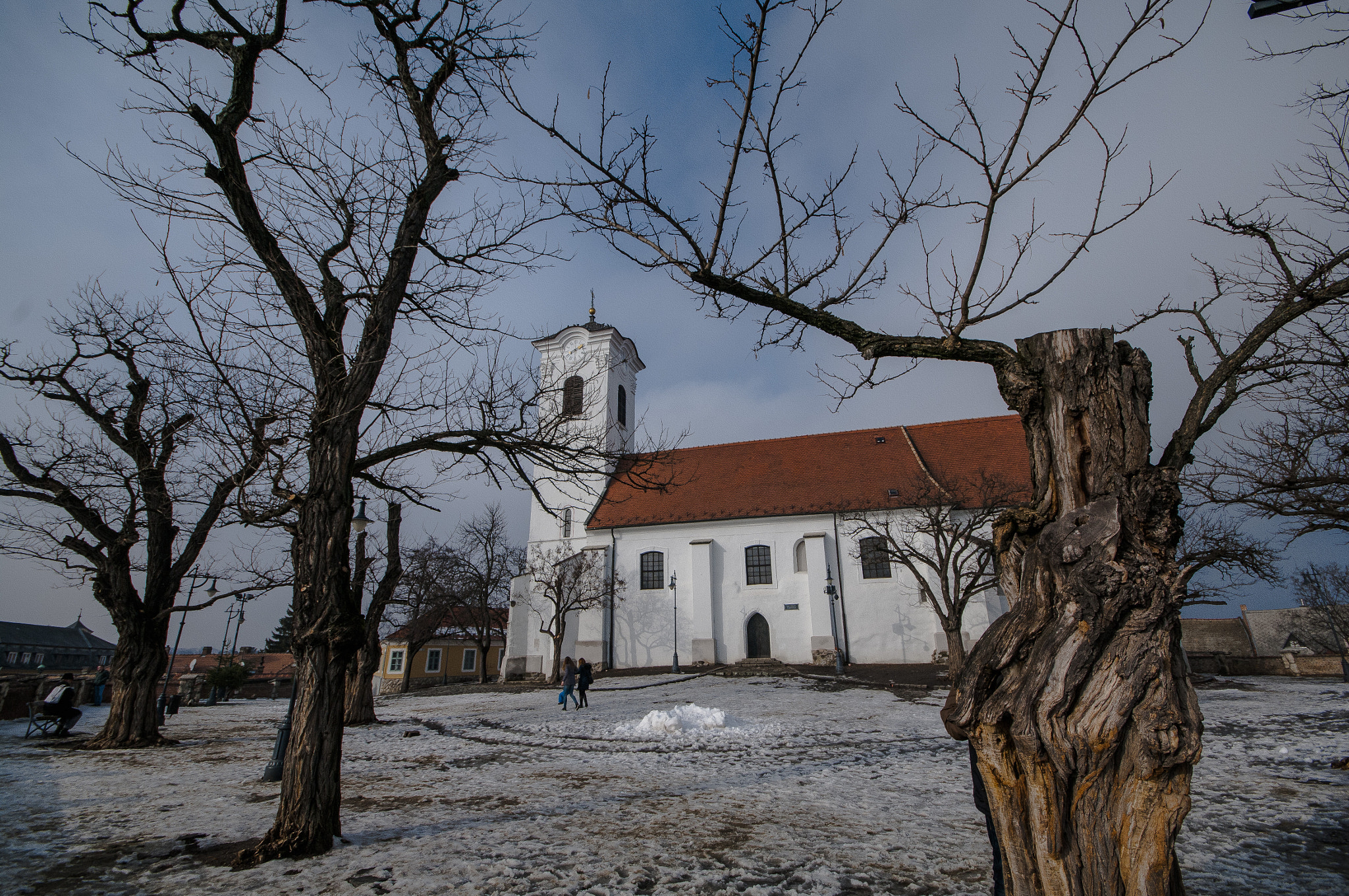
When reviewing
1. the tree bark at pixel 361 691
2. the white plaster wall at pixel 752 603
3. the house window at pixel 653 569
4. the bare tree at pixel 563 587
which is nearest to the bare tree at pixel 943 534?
the white plaster wall at pixel 752 603

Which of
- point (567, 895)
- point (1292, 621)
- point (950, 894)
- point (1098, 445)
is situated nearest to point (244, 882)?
point (567, 895)

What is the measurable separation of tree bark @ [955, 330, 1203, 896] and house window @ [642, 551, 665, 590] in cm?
2758

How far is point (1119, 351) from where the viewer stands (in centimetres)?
273

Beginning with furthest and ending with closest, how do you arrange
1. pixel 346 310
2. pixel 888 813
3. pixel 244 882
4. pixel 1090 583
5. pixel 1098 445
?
pixel 346 310, pixel 888 813, pixel 244 882, pixel 1098 445, pixel 1090 583

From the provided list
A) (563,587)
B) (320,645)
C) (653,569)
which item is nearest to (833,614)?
(653,569)

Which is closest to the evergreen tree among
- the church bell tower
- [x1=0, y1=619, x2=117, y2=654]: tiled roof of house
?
[x1=0, y1=619, x2=117, y2=654]: tiled roof of house

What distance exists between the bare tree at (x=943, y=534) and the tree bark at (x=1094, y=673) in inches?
637

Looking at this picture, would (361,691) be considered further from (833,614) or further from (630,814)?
(833,614)

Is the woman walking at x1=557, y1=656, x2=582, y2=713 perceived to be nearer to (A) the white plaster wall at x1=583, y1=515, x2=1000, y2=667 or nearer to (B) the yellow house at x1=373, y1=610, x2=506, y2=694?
(A) the white plaster wall at x1=583, y1=515, x2=1000, y2=667

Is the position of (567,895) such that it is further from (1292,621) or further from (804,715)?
(1292,621)

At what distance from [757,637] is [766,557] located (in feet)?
11.6

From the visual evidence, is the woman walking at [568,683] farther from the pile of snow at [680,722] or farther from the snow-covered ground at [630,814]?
the snow-covered ground at [630,814]

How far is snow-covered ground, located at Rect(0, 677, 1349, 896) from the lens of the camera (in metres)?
4.03

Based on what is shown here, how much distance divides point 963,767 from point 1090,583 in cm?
616
